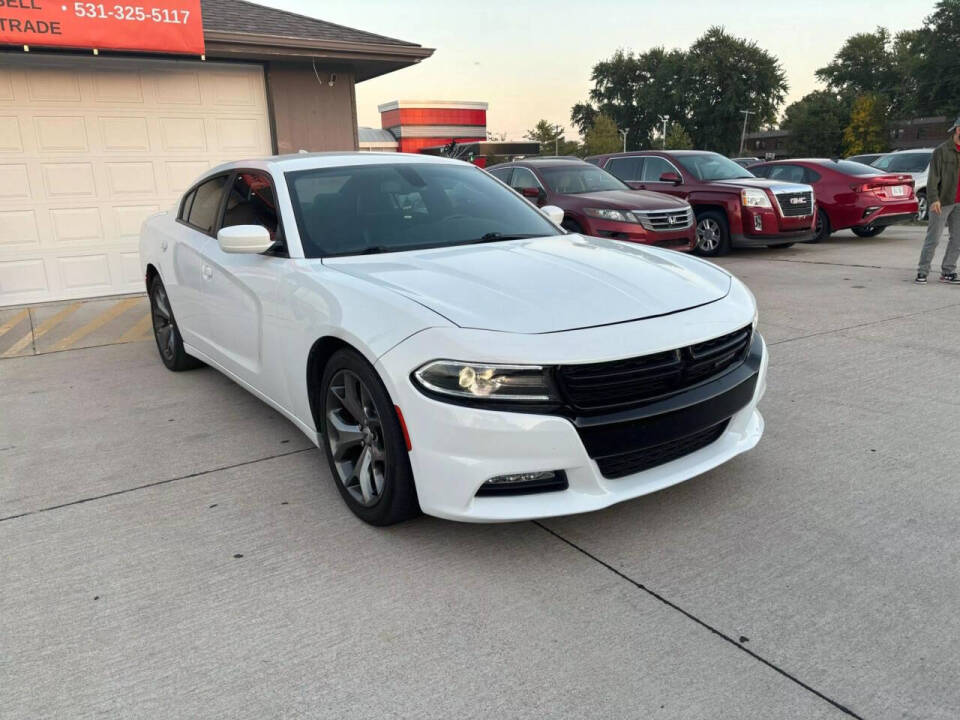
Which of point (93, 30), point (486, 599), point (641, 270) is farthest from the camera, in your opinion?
point (93, 30)

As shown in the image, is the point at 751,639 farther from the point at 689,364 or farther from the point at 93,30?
the point at 93,30

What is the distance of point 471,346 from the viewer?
8.68ft

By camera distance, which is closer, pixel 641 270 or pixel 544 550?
pixel 544 550

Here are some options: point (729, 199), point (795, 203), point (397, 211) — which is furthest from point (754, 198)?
point (397, 211)

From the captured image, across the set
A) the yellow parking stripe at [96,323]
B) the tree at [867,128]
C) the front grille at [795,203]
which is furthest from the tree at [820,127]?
the yellow parking stripe at [96,323]

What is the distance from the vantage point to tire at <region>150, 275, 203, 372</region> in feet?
18.5

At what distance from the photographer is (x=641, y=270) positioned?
3.41 m

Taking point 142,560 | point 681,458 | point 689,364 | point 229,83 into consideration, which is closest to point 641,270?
point 689,364

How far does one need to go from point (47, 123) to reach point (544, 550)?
8.72 m

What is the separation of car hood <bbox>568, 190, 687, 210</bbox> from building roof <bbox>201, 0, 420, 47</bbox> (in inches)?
132

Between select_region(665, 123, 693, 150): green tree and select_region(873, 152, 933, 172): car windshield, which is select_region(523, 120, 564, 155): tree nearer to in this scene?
select_region(665, 123, 693, 150): green tree

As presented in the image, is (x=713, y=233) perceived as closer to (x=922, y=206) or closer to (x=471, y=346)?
(x=922, y=206)

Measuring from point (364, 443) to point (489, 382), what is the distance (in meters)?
0.76

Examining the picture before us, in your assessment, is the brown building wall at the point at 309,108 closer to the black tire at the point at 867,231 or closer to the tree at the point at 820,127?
the black tire at the point at 867,231
